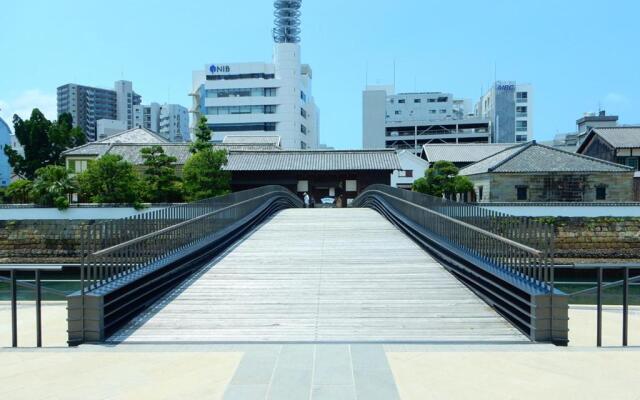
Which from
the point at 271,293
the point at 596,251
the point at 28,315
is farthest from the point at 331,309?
the point at 596,251

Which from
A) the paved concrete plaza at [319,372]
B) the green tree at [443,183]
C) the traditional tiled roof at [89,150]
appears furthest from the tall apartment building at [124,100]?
the paved concrete plaza at [319,372]

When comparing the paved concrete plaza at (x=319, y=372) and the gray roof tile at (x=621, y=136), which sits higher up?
the gray roof tile at (x=621, y=136)

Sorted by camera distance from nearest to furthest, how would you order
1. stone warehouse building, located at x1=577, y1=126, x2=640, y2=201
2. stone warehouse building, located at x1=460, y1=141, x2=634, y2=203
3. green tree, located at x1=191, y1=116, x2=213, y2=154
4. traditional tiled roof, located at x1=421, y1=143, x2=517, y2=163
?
stone warehouse building, located at x1=460, y1=141, x2=634, y2=203
green tree, located at x1=191, y1=116, x2=213, y2=154
stone warehouse building, located at x1=577, y1=126, x2=640, y2=201
traditional tiled roof, located at x1=421, y1=143, x2=517, y2=163

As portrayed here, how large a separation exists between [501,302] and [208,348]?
4149mm

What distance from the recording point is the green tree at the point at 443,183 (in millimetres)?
36562

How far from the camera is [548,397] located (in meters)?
4.73

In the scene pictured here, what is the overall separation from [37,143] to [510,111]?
6780cm

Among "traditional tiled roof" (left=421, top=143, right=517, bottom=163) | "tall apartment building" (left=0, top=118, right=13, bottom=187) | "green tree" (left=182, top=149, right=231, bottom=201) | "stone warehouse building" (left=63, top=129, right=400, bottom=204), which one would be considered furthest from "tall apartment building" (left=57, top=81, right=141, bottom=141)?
"green tree" (left=182, top=149, right=231, bottom=201)

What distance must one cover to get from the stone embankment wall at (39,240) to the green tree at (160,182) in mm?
4678

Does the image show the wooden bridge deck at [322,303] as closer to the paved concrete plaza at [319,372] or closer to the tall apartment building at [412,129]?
the paved concrete plaza at [319,372]

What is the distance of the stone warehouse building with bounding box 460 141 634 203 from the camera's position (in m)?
36.5

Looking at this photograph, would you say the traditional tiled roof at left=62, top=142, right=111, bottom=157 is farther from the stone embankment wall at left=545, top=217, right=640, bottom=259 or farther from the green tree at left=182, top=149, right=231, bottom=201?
the stone embankment wall at left=545, top=217, right=640, bottom=259

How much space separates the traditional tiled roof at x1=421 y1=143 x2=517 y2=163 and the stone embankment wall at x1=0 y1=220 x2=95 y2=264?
36.3 metres

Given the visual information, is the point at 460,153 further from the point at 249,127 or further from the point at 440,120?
the point at 249,127
